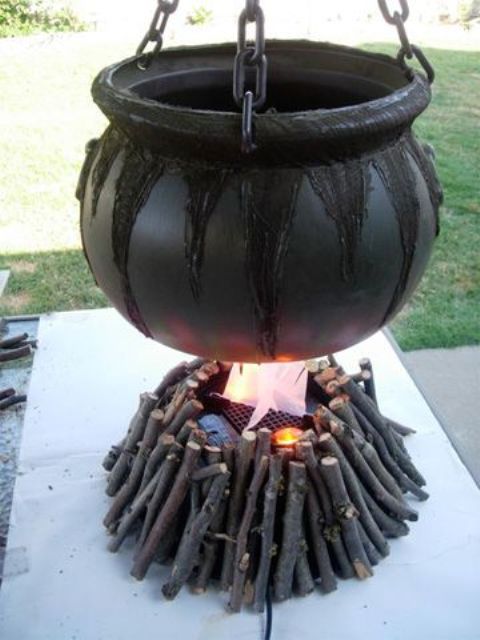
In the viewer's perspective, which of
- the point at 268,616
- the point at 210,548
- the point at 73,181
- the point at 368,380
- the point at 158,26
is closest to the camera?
the point at 158,26

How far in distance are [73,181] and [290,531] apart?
13.0ft

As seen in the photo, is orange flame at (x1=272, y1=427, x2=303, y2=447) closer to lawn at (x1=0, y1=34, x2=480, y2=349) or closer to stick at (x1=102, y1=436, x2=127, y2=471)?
stick at (x1=102, y1=436, x2=127, y2=471)

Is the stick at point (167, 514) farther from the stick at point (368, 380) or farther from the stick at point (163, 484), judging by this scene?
A: the stick at point (368, 380)

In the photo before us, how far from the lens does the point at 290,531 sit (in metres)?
2.14

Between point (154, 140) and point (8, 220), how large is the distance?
3704mm

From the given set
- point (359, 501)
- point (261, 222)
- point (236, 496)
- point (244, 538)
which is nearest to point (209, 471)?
point (236, 496)

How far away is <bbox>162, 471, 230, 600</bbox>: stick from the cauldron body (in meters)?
0.67

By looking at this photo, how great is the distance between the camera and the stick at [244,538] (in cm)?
212

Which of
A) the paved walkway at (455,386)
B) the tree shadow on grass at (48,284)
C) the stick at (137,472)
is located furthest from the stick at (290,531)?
the tree shadow on grass at (48,284)

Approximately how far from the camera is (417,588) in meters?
2.15

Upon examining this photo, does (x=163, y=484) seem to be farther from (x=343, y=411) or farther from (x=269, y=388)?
(x=343, y=411)

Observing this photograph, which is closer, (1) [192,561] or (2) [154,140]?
(2) [154,140]

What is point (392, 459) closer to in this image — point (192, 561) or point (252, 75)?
point (192, 561)

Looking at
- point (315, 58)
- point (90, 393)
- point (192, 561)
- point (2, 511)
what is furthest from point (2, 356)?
point (315, 58)
